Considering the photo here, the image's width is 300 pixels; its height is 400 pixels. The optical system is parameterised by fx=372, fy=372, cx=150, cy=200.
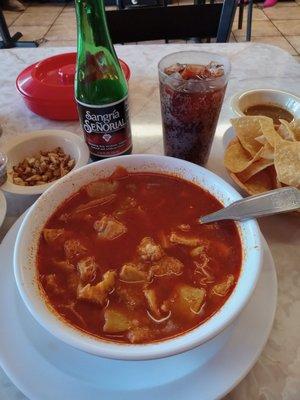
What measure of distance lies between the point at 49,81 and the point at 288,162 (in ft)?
2.82

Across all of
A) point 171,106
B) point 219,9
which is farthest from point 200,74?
point 219,9

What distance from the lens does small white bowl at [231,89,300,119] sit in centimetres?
115

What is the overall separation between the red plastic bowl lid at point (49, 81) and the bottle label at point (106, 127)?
0.28 meters

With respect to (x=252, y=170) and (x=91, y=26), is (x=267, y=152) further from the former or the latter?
Result: (x=91, y=26)

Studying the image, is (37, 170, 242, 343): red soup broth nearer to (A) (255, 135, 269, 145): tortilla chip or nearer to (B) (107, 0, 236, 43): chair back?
(A) (255, 135, 269, 145): tortilla chip

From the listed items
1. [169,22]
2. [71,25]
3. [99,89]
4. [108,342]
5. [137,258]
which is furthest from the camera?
[71,25]

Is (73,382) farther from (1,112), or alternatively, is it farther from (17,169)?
(1,112)

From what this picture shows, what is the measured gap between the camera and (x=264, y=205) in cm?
77

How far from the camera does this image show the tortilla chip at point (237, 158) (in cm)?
93

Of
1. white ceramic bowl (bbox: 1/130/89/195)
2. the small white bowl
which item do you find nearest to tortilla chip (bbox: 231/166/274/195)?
the small white bowl

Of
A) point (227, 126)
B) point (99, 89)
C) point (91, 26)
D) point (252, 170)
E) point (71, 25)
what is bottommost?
point (71, 25)

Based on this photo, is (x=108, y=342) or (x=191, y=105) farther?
(x=191, y=105)

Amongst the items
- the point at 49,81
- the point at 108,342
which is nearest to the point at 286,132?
the point at 108,342

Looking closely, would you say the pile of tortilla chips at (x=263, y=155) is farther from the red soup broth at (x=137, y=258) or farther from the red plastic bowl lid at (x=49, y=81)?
the red plastic bowl lid at (x=49, y=81)
